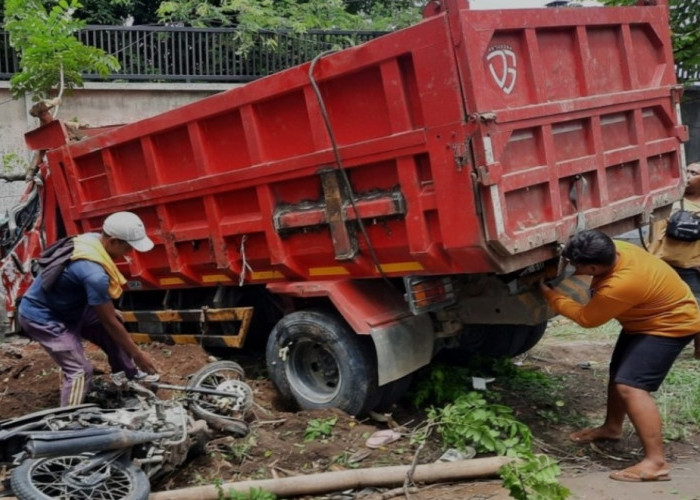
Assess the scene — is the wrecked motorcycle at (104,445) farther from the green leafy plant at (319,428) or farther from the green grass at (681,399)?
the green grass at (681,399)

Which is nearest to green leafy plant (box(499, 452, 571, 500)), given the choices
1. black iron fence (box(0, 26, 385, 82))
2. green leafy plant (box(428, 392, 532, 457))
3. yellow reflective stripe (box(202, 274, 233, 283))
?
green leafy plant (box(428, 392, 532, 457))

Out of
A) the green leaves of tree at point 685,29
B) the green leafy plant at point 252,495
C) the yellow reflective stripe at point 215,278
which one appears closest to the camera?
the green leafy plant at point 252,495

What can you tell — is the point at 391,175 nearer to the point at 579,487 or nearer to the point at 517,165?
the point at 517,165

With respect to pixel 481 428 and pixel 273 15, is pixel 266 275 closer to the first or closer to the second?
pixel 481 428

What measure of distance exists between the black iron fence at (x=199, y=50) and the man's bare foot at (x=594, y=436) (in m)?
7.74

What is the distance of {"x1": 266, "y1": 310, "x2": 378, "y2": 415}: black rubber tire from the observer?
179 inches

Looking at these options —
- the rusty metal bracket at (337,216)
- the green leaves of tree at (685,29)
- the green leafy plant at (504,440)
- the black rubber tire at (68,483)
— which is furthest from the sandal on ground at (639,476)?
the green leaves of tree at (685,29)

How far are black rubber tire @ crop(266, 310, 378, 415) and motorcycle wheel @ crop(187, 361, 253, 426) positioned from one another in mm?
334

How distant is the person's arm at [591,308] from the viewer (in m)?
3.94

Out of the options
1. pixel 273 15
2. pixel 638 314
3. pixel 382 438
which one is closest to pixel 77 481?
pixel 382 438

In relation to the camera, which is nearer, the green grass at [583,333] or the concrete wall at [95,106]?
the green grass at [583,333]

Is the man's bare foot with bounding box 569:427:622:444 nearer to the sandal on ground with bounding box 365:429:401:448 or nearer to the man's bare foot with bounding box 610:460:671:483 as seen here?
the man's bare foot with bounding box 610:460:671:483

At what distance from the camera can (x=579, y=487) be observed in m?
3.81

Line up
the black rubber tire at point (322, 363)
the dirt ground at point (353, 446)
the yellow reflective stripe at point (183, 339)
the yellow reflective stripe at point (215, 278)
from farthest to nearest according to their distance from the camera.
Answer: the yellow reflective stripe at point (183, 339) → the yellow reflective stripe at point (215, 278) → the black rubber tire at point (322, 363) → the dirt ground at point (353, 446)
